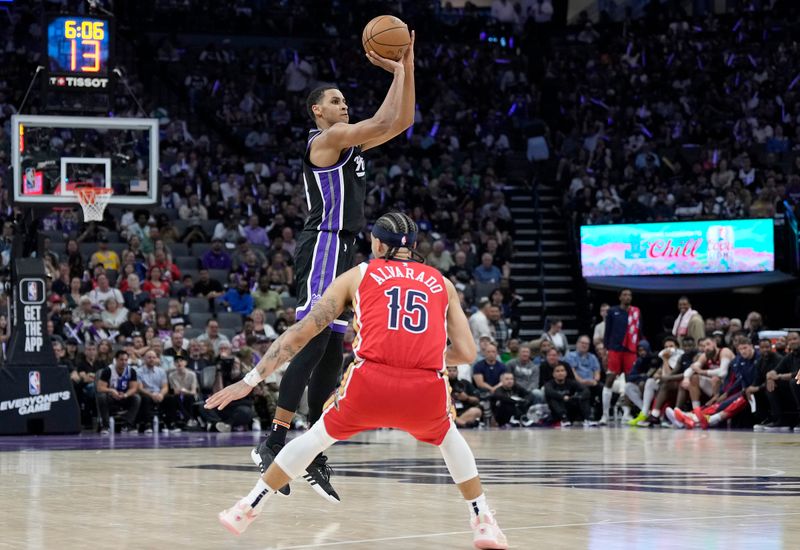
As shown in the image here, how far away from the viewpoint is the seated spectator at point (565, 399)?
61.2ft

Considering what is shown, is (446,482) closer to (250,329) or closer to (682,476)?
(682,476)

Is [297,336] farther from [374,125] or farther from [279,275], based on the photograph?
[279,275]

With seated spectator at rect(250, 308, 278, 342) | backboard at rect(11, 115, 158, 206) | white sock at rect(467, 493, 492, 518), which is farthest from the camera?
seated spectator at rect(250, 308, 278, 342)

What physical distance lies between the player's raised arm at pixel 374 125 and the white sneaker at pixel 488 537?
2242mm

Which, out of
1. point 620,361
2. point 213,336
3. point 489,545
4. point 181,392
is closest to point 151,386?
point 181,392

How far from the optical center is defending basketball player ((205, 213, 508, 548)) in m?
5.42

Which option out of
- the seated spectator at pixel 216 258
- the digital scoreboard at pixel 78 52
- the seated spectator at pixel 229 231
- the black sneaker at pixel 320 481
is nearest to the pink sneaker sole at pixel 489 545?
the black sneaker at pixel 320 481

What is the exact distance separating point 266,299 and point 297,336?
1457cm

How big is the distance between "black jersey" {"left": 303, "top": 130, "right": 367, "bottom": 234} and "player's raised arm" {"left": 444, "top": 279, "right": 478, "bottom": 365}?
5.08 feet

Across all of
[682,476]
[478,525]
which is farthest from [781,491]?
[478,525]

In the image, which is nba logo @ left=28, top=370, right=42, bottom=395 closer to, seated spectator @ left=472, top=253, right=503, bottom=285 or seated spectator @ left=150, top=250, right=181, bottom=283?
seated spectator @ left=150, top=250, right=181, bottom=283

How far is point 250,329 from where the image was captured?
60.2 feet

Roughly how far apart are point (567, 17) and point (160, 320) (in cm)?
1722

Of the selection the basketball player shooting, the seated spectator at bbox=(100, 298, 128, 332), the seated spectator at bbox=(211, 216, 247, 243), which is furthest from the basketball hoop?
the basketball player shooting
